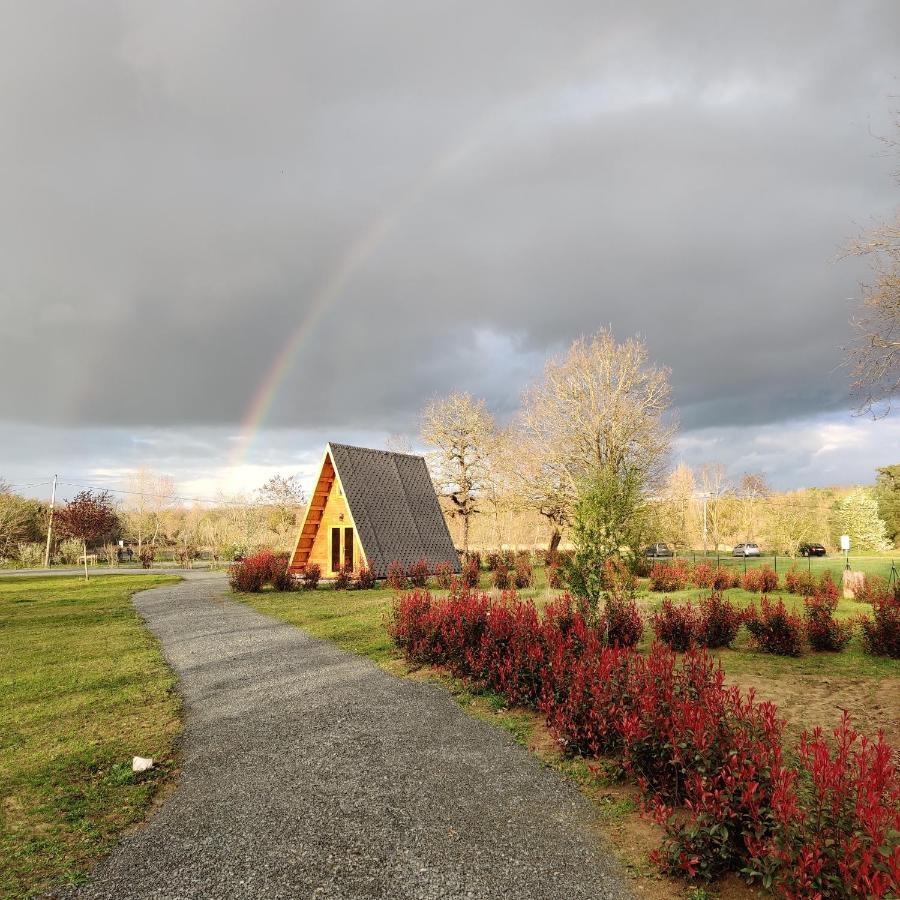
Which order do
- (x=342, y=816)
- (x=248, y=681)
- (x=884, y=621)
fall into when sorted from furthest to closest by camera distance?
(x=884, y=621), (x=248, y=681), (x=342, y=816)

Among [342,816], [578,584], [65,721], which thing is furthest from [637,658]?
[65,721]

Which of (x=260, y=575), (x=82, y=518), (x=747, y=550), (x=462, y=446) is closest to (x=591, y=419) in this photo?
(x=462, y=446)

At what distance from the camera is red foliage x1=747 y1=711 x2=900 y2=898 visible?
291cm

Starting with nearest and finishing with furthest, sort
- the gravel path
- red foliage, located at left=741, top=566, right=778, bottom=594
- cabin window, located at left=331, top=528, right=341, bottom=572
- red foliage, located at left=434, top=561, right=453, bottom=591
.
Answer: the gravel path
red foliage, located at left=741, top=566, right=778, bottom=594
red foliage, located at left=434, top=561, right=453, bottom=591
cabin window, located at left=331, top=528, right=341, bottom=572

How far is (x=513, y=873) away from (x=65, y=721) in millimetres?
6240

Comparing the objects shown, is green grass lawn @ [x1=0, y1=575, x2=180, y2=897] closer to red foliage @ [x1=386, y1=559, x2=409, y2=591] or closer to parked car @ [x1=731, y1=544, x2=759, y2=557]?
red foliage @ [x1=386, y1=559, x2=409, y2=591]

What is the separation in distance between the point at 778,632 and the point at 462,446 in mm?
28327

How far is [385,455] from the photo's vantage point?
30016 millimetres

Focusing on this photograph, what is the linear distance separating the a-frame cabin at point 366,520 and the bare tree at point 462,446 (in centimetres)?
818

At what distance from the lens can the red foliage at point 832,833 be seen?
115 inches

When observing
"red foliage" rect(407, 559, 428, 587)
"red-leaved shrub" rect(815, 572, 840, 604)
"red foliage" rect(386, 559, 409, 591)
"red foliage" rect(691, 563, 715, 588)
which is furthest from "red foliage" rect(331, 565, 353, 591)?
"red-leaved shrub" rect(815, 572, 840, 604)

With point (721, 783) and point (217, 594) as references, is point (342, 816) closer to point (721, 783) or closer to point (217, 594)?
point (721, 783)

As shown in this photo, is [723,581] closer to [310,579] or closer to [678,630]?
[678,630]

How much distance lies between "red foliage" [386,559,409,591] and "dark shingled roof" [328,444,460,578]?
48cm
